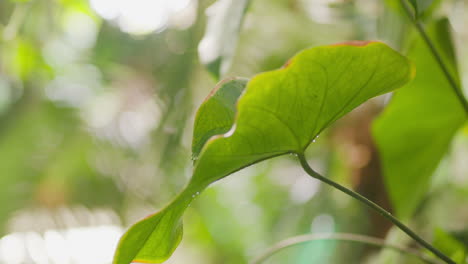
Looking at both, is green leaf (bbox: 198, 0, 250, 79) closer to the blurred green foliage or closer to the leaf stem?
the leaf stem

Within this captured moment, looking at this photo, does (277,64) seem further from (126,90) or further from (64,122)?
(64,122)

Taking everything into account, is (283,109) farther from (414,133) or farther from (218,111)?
(414,133)

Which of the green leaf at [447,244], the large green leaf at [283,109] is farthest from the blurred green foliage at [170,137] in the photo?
the large green leaf at [283,109]

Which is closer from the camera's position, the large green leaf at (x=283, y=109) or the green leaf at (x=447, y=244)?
the large green leaf at (x=283, y=109)

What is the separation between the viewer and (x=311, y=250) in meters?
1.65

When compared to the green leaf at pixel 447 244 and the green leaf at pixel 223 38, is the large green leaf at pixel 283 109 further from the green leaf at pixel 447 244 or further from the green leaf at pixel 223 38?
the green leaf at pixel 447 244

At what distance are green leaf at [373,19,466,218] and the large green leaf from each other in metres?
0.32

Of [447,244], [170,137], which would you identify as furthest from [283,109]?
[170,137]

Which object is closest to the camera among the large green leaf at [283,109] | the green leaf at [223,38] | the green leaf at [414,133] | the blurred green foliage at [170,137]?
the large green leaf at [283,109]

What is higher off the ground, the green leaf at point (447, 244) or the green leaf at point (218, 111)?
the green leaf at point (218, 111)

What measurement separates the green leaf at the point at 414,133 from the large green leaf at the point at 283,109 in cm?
32

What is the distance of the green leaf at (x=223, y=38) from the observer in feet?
1.37

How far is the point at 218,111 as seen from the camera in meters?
0.29

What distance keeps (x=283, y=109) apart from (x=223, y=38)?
0.57 ft
